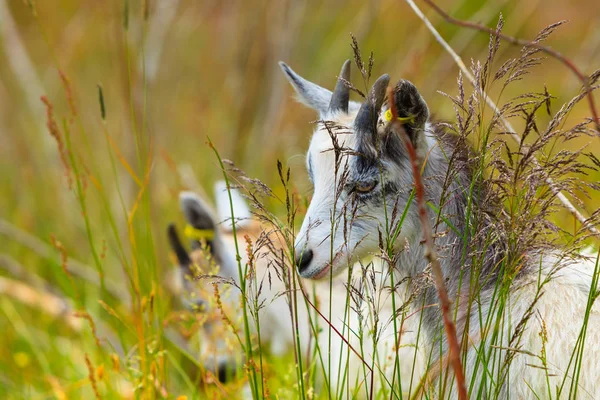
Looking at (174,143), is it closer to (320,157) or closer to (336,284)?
(336,284)

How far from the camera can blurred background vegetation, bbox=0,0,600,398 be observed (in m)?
3.71

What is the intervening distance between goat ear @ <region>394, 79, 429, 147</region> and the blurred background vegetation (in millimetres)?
681

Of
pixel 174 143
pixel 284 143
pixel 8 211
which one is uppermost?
pixel 174 143

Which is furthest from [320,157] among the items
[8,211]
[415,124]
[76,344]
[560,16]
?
[560,16]

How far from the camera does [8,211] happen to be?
627cm

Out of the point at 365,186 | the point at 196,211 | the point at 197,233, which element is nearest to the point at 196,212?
the point at 196,211

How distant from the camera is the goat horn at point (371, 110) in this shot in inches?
80.0

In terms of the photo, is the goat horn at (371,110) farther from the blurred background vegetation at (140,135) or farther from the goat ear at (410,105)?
the blurred background vegetation at (140,135)

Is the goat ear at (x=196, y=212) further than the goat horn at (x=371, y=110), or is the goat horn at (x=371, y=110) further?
the goat ear at (x=196, y=212)

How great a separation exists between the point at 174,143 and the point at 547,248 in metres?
5.41

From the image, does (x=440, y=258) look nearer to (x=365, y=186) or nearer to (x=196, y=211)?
(x=365, y=186)

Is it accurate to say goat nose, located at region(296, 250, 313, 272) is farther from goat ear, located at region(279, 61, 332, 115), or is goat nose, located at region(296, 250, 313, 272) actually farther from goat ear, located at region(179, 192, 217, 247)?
goat ear, located at region(179, 192, 217, 247)

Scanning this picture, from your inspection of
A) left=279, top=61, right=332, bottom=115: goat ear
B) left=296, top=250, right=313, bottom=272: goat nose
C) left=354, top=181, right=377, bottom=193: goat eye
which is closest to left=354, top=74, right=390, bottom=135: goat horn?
left=354, top=181, right=377, bottom=193: goat eye

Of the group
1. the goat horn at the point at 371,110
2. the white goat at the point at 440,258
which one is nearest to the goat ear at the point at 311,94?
the white goat at the point at 440,258
